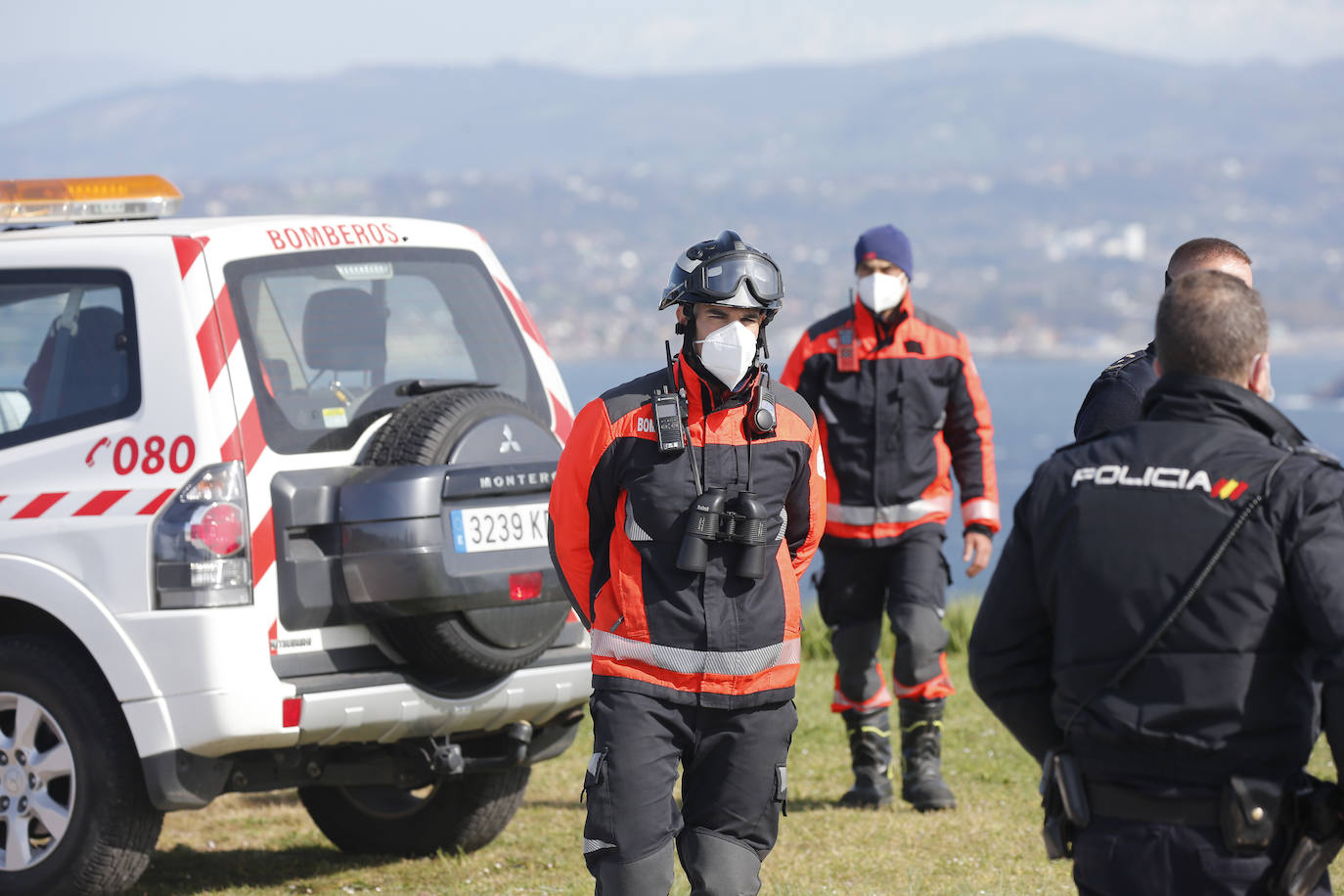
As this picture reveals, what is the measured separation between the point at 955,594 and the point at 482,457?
8997mm

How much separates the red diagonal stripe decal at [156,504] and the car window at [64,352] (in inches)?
12.7

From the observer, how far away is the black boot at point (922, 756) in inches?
279

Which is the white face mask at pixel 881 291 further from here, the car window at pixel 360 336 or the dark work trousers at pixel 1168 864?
the dark work trousers at pixel 1168 864

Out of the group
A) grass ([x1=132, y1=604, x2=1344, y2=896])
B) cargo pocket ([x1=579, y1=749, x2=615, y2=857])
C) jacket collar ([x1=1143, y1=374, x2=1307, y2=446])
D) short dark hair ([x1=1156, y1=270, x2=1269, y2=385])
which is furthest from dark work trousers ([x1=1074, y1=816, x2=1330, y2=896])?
grass ([x1=132, y1=604, x2=1344, y2=896])

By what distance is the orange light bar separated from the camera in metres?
5.99

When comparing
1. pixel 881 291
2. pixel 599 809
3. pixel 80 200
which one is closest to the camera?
pixel 599 809

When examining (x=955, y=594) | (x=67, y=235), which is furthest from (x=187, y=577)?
(x=955, y=594)

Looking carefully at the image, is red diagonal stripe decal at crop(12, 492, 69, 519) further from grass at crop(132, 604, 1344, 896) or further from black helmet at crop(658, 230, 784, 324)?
black helmet at crop(658, 230, 784, 324)

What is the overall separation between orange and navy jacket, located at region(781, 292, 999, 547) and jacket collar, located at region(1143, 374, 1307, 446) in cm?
406

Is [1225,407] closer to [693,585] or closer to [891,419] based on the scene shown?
[693,585]

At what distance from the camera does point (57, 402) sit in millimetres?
5375

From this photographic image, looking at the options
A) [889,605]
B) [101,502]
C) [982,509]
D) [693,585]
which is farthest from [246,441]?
[982,509]

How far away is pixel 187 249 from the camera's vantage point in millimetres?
5227

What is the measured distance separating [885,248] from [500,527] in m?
2.61
